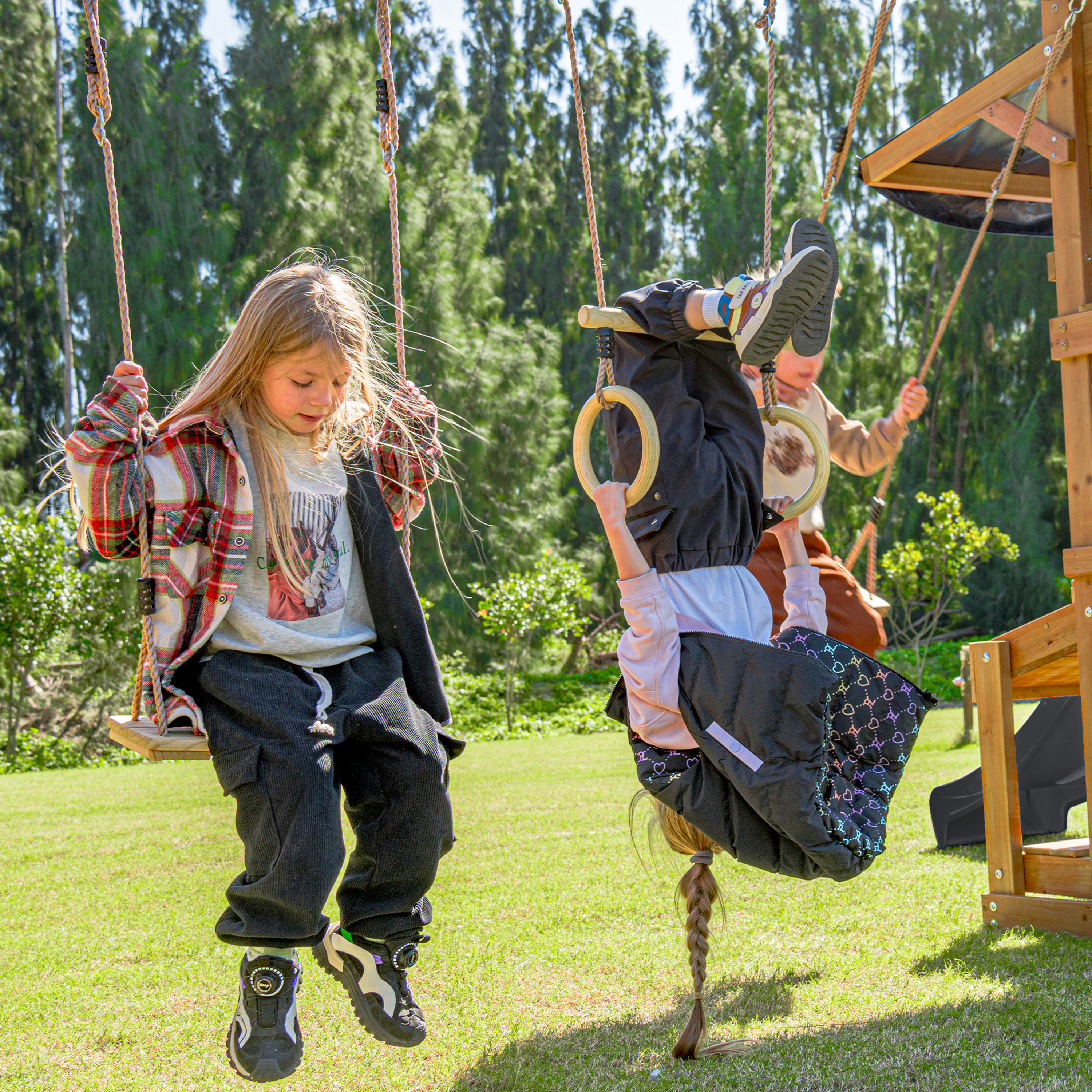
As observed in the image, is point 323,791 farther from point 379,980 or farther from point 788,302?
point 788,302

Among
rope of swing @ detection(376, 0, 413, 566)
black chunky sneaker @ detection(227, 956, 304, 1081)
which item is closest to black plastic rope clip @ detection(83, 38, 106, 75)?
rope of swing @ detection(376, 0, 413, 566)

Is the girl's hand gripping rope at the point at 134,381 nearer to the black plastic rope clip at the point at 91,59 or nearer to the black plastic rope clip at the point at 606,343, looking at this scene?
the black plastic rope clip at the point at 91,59

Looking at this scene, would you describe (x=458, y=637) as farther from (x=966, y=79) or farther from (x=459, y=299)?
(x=966, y=79)

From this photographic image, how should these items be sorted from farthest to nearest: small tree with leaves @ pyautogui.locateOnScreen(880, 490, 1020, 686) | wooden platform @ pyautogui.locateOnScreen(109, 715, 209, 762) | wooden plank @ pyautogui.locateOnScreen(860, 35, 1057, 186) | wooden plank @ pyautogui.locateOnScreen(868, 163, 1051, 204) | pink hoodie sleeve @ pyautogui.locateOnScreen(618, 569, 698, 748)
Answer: small tree with leaves @ pyautogui.locateOnScreen(880, 490, 1020, 686) → wooden plank @ pyautogui.locateOnScreen(868, 163, 1051, 204) → wooden plank @ pyautogui.locateOnScreen(860, 35, 1057, 186) → pink hoodie sleeve @ pyautogui.locateOnScreen(618, 569, 698, 748) → wooden platform @ pyautogui.locateOnScreen(109, 715, 209, 762)

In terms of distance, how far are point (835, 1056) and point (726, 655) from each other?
126 centimetres

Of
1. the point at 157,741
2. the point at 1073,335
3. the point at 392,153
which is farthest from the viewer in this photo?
the point at 1073,335

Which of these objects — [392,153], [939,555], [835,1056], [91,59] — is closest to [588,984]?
[835,1056]

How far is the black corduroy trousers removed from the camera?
2498 mm

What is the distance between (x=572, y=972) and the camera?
4039 millimetres

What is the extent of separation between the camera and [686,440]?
290cm

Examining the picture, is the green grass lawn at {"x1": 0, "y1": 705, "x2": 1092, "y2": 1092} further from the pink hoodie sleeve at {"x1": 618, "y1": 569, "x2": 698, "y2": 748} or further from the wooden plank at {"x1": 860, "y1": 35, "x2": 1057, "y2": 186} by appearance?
the wooden plank at {"x1": 860, "y1": 35, "x2": 1057, "y2": 186}

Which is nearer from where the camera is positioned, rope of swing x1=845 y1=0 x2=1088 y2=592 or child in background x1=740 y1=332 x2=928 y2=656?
child in background x1=740 y1=332 x2=928 y2=656

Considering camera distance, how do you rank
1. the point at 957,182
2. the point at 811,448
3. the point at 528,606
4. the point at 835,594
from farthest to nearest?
1. the point at 528,606
2. the point at 957,182
3. the point at 835,594
4. the point at 811,448

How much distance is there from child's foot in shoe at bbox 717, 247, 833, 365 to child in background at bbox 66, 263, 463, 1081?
0.92 m
